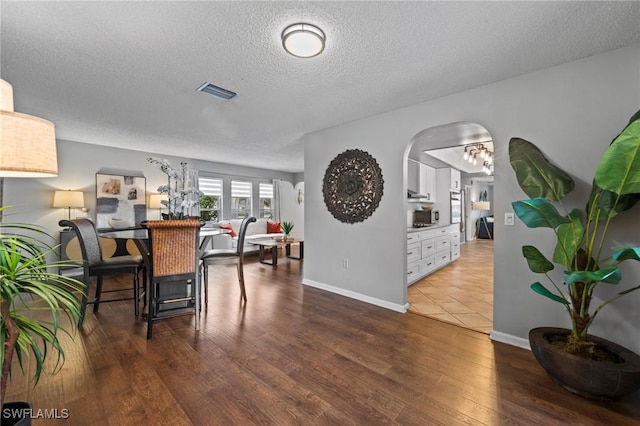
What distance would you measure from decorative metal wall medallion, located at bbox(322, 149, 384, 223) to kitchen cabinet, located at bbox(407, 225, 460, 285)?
96 cm

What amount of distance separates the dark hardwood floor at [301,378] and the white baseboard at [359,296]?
0.31 meters

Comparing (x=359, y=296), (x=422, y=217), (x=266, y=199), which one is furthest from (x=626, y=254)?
(x=266, y=199)

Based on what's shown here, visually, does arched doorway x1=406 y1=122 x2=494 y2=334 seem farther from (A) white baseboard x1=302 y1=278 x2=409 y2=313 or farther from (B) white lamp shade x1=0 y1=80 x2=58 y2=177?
(B) white lamp shade x1=0 y1=80 x2=58 y2=177

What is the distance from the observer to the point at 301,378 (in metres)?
1.85

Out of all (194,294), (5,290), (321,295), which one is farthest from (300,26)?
(321,295)

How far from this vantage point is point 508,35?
1.78 meters

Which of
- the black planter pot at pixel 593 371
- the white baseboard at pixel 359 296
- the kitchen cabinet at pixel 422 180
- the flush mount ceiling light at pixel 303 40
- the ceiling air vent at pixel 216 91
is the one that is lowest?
the white baseboard at pixel 359 296

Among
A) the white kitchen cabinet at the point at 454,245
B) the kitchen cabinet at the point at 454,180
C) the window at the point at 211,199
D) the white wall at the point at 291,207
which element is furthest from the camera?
the white wall at the point at 291,207

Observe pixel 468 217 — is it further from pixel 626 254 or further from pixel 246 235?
pixel 626 254

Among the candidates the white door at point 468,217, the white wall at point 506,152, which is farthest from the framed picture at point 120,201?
the white door at point 468,217

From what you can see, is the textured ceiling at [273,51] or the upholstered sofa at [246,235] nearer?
the textured ceiling at [273,51]

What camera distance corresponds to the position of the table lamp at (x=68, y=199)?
417cm

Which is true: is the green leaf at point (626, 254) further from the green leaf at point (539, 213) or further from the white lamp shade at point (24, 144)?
the white lamp shade at point (24, 144)

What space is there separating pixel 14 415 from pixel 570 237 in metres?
3.04
